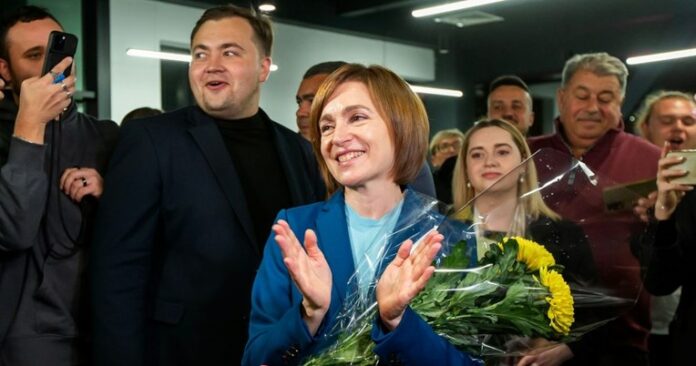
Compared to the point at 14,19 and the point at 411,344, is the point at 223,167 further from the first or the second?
the point at 411,344

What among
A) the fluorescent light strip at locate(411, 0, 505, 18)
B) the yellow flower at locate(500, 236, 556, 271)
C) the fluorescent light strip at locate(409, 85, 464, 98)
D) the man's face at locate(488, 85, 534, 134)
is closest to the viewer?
the yellow flower at locate(500, 236, 556, 271)

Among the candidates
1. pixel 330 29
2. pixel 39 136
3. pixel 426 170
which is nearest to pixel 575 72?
Answer: pixel 426 170

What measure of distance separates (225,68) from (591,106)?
1.53 m

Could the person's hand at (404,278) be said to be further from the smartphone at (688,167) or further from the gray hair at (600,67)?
the gray hair at (600,67)

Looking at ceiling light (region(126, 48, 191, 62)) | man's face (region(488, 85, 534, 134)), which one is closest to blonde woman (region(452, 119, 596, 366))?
man's face (region(488, 85, 534, 134))

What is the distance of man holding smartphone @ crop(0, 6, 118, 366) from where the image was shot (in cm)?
195

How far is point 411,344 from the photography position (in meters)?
1.26

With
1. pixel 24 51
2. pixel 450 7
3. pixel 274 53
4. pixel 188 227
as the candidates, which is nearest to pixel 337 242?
pixel 188 227

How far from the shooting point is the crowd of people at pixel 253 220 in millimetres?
1397

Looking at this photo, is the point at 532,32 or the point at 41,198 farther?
the point at 532,32

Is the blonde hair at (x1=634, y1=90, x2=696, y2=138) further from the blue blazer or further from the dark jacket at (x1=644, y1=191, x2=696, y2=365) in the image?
the blue blazer

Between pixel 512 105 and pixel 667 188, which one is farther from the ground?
pixel 512 105

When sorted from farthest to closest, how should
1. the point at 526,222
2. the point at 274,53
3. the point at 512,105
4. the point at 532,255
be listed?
the point at 274,53
the point at 512,105
the point at 526,222
the point at 532,255

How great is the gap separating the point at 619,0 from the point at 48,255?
26.3 feet
